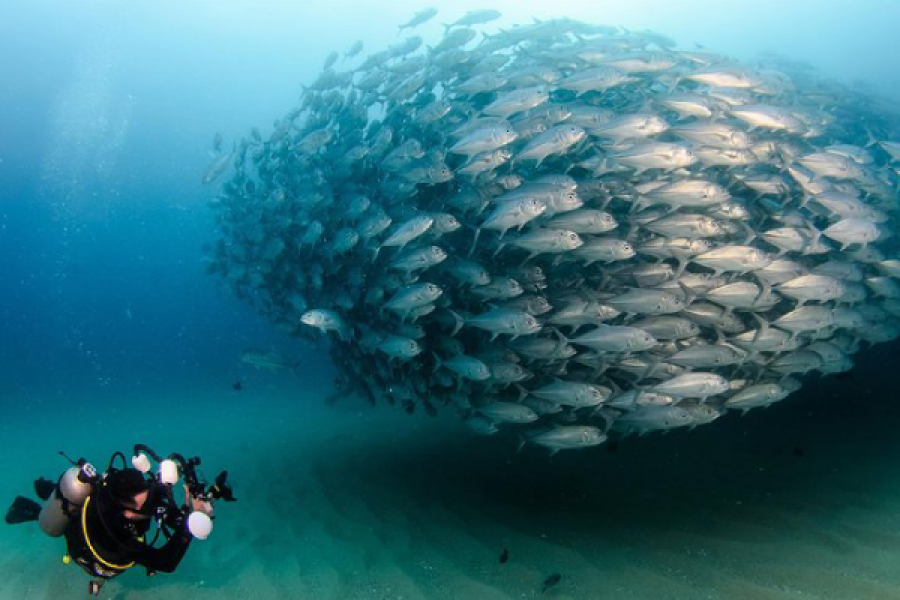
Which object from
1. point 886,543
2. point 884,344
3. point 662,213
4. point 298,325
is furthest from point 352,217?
point 884,344

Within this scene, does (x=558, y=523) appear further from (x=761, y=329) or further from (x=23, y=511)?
(x=23, y=511)

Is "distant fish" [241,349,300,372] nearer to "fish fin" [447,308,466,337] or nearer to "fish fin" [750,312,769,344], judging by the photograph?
"fish fin" [447,308,466,337]

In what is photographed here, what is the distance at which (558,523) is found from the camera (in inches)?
227

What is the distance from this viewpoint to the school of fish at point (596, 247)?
529cm

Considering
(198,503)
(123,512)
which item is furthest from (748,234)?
(123,512)

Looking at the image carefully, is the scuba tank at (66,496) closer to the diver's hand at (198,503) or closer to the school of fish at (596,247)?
the diver's hand at (198,503)

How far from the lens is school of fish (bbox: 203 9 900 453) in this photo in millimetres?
5285

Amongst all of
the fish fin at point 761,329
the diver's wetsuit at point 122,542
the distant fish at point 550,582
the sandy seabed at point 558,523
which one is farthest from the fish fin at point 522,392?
the diver's wetsuit at point 122,542

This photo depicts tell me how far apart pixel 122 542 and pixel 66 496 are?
1.83ft

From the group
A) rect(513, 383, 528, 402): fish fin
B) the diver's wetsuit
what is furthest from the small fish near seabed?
the diver's wetsuit

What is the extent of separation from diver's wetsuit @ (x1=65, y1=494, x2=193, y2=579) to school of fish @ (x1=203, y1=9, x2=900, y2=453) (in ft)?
11.1

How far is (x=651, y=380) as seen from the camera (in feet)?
19.5

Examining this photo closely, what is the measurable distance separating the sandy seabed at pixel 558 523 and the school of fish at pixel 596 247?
32.8 inches

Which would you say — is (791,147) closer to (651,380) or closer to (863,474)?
(651,380)
